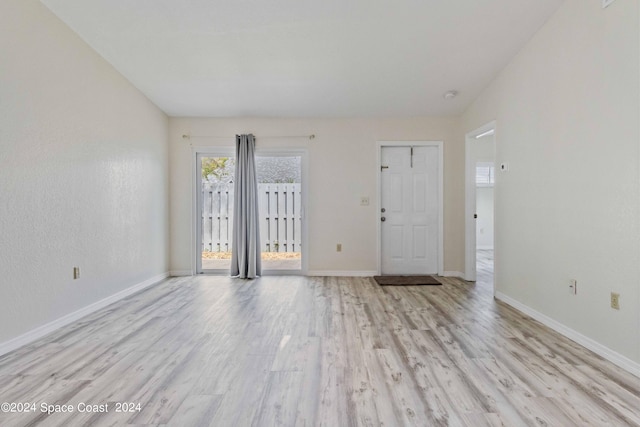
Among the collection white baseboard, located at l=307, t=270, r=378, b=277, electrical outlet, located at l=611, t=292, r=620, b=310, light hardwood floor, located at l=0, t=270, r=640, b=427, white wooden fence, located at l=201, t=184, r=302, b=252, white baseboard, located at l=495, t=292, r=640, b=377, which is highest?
white wooden fence, located at l=201, t=184, r=302, b=252

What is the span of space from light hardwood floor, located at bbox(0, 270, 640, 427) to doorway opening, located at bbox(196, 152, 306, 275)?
5.50ft

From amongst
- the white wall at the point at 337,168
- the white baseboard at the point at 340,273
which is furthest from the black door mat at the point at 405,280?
the white wall at the point at 337,168

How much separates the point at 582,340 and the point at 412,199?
112 inches

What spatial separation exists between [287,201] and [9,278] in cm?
324

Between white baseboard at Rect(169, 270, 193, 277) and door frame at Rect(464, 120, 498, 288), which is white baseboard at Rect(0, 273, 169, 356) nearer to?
white baseboard at Rect(169, 270, 193, 277)

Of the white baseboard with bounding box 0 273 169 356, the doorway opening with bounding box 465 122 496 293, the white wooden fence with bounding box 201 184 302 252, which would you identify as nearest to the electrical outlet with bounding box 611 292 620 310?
the doorway opening with bounding box 465 122 496 293

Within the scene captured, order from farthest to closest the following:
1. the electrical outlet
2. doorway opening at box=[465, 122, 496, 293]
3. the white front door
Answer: the white front door → doorway opening at box=[465, 122, 496, 293] → the electrical outlet

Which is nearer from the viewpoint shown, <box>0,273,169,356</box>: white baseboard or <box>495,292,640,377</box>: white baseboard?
<box>495,292,640,377</box>: white baseboard

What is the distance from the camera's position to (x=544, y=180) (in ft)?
9.87

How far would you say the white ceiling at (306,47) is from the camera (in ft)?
9.20

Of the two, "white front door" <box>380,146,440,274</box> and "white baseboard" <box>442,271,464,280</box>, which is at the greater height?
"white front door" <box>380,146,440,274</box>

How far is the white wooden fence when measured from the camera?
502 centimetres

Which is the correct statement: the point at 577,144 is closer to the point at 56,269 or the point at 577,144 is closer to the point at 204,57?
the point at 204,57

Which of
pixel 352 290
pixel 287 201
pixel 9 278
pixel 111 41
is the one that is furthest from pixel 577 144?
pixel 9 278
